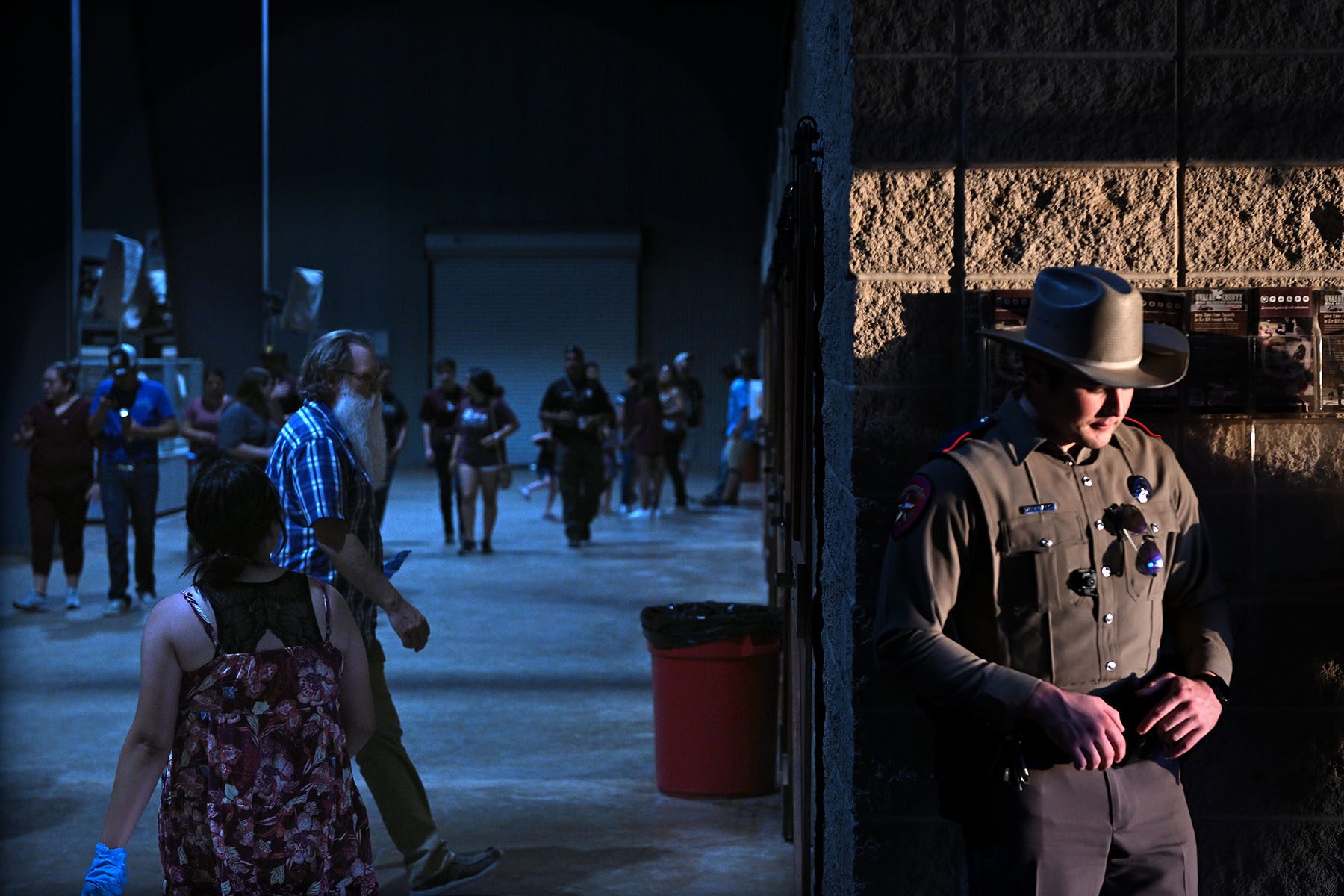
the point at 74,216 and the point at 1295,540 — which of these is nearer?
the point at 1295,540

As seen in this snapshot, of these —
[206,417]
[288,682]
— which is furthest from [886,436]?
[206,417]

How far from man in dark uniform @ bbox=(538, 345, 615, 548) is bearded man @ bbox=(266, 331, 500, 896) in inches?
409

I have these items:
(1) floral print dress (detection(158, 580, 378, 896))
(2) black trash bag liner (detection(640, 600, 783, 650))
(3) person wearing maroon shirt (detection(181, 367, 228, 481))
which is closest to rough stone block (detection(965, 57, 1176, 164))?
(1) floral print dress (detection(158, 580, 378, 896))

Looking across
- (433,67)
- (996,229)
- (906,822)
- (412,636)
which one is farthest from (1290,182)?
(433,67)

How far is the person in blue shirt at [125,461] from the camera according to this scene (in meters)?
11.2

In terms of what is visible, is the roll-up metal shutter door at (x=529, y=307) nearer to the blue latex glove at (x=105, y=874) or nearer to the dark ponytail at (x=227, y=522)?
the dark ponytail at (x=227, y=522)

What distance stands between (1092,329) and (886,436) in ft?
2.81

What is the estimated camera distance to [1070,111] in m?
3.64

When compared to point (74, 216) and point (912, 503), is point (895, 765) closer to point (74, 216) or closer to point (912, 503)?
point (912, 503)

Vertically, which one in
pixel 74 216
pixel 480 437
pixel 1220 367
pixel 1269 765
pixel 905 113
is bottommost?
pixel 1269 765

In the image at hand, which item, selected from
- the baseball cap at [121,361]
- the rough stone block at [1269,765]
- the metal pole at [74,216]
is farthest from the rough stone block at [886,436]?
the metal pole at [74,216]

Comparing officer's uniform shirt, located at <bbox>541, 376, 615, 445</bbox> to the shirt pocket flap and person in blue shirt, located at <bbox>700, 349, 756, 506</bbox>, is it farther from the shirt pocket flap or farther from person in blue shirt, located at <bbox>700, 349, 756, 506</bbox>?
the shirt pocket flap

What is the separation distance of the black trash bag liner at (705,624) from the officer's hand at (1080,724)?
344cm

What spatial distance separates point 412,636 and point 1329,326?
2.78 m
